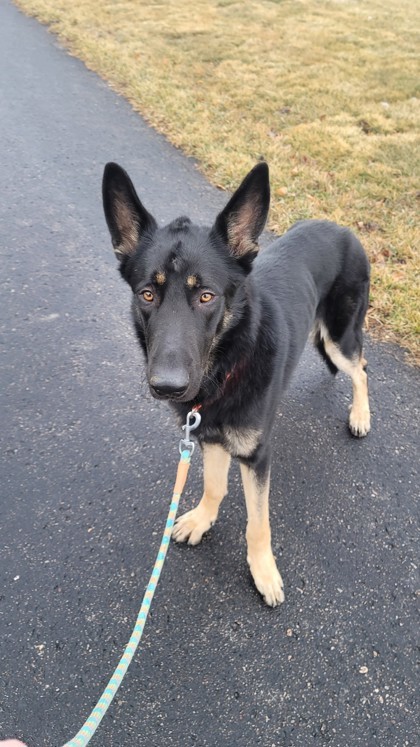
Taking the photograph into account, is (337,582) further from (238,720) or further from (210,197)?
(210,197)

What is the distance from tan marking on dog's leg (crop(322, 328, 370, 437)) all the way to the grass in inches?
34.4

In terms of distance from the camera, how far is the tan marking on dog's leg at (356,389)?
3687mm

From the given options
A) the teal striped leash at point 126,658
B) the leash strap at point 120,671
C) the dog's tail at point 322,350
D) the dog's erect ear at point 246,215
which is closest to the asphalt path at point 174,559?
the dog's tail at point 322,350

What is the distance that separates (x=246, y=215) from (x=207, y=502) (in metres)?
1.64

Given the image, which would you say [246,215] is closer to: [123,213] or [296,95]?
[123,213]

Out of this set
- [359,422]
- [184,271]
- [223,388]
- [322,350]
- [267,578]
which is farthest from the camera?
[322,350]

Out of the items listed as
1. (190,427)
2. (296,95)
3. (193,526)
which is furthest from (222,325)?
(296,95)

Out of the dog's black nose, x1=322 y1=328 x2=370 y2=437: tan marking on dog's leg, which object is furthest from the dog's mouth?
x1=322 y1=328 x2=370 y2=437: tan marking on dog's leg

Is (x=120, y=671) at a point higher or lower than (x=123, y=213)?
lower

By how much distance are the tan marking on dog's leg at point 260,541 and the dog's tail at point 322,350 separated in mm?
1468

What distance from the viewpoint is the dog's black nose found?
197 centimetres

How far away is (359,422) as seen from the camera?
3695 millimetres

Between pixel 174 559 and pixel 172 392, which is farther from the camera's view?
pixel 174 559

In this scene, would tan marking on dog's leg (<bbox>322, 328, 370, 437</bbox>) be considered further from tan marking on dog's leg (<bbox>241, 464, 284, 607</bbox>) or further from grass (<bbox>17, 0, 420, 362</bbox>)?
tan marking on dog's leg (<bbox>241, 464, 284, 607</bbox>)
